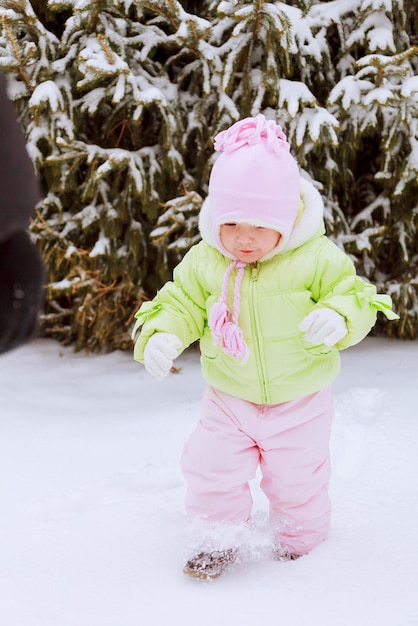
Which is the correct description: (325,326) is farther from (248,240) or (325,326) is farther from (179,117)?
(179,117)

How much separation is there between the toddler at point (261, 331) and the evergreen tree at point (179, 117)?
1.73 metres

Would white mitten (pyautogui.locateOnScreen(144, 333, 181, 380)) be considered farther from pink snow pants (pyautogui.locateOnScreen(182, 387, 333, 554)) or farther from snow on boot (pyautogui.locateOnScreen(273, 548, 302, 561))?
snow on boot (pyautogui.locateOnScreen(273, 548, 302, 561))

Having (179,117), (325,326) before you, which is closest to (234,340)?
(325,326)

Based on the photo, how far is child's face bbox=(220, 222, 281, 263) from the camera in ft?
6.93

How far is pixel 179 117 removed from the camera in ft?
13.5

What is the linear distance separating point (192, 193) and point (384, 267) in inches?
65.5

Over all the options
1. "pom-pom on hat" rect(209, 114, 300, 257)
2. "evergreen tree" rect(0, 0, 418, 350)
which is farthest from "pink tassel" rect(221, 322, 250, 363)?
"evergreen tree" rect(0, 0, 418, 350)

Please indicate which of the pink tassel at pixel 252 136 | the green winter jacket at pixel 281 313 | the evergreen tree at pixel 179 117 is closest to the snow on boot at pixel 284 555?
the green winter jacket at pixel 281 313

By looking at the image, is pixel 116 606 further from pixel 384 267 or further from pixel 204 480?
pixel 384 267

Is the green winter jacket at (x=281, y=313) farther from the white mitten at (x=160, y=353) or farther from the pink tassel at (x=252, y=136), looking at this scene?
the pink tassel at (x=252, y=136)

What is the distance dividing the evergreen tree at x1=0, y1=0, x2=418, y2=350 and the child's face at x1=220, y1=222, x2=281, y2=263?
5.87ft

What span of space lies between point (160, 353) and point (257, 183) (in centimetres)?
59

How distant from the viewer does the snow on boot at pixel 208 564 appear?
2.26 metres

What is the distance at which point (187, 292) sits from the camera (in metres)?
2.32
